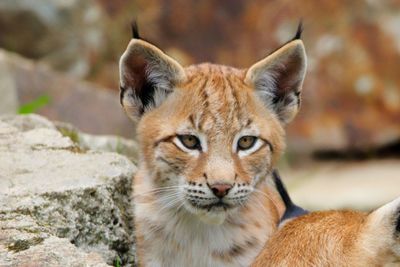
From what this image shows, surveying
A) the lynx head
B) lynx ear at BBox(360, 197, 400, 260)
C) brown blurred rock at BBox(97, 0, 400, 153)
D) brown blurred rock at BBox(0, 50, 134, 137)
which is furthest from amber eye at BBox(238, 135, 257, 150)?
brown blurred rock at BBox(97, 0, 400, 153)

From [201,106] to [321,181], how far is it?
24.8 feet

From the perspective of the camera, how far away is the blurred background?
1377cm

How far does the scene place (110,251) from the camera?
6.75 m

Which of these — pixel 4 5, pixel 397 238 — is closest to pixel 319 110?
pixel 4 5

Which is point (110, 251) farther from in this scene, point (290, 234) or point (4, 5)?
point (4, 5)

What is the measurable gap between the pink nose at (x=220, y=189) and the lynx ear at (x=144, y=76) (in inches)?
35.7

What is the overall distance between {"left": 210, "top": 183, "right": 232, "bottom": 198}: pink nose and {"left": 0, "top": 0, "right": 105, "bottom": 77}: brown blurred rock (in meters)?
8.74

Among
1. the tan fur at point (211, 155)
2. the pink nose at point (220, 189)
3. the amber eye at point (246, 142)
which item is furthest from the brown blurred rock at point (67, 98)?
the pink nose at point (220, 189)

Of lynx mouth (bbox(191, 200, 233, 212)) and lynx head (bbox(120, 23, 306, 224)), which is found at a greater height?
lynx head (bbox(120, 23, 306, 224))

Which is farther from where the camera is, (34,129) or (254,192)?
(34,129)

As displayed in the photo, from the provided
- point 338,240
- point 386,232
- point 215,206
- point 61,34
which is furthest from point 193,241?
point 61,34

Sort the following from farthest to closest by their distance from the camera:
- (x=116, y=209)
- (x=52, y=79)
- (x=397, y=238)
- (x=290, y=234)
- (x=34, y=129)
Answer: (x=52, y=79)
(x=34, y=129)
(x=116, y=209)
(x=290, y=234)
(x=397, y=238)

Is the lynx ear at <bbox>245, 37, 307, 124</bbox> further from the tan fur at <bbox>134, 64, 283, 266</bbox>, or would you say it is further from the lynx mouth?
the lynx mouth

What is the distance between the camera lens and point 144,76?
6746 mm
